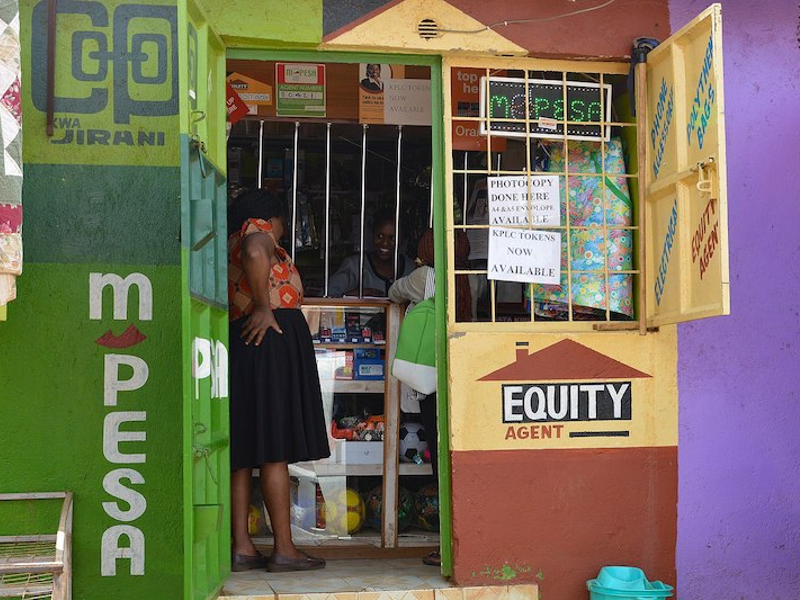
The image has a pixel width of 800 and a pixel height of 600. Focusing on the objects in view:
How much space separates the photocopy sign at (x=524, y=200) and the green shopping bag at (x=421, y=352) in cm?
63

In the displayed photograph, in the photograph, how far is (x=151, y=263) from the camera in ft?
16.5

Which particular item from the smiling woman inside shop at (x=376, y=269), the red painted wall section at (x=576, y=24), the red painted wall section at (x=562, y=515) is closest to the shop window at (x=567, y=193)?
the red painted wall section at (x=576, y=24)

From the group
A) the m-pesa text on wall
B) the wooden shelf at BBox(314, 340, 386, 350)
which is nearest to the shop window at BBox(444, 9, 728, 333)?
the wooden shelf at BBox(314, 340, 386, 350)

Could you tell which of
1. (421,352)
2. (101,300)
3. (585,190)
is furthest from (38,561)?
(585,190)

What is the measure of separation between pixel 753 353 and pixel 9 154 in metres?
3.52

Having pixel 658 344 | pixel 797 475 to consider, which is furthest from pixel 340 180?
pixel 797 475

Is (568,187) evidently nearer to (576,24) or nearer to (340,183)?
(576,24)

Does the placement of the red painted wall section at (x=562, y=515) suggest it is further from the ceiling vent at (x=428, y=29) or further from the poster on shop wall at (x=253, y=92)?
the poster on shop wall at (x=253, y=92)

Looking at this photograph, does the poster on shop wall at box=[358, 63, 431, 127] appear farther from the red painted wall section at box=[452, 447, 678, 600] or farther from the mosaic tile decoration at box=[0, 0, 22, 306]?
the mosaic tile decoration at box=[0, 0, 22, 306]

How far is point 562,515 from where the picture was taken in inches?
208

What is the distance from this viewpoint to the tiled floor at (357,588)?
5.07 meters

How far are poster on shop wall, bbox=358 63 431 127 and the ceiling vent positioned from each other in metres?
1.78

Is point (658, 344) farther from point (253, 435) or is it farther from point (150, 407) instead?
point (150, 407)

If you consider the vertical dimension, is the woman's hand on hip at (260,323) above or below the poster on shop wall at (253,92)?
below
